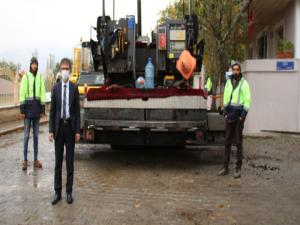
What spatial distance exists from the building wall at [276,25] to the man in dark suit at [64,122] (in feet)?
33.9

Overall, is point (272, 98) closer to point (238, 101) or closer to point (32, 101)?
point (238, 101)

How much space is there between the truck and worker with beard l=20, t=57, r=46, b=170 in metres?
0.84

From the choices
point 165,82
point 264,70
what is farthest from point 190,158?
point 264,70

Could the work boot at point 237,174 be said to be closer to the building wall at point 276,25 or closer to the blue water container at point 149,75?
the blue water container at point 149,75

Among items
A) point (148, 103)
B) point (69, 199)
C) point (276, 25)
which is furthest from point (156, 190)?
point (276, 25)

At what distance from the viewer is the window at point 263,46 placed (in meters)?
22.0

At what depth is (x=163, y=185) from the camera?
25.8 feet

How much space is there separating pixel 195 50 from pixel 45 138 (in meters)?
5.89

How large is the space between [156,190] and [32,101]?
314 centimetres

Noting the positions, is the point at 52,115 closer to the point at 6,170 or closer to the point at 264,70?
the point at 6,170

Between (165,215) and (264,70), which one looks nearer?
(165,215)

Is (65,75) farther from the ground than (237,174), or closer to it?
farther from the ground

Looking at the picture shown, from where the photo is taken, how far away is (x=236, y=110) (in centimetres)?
870

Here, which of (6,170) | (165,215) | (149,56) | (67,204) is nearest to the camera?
(165,215)
